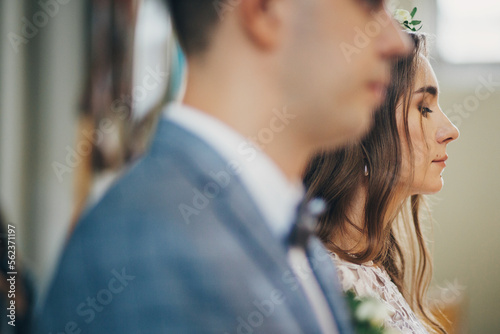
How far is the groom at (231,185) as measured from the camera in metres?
0.46

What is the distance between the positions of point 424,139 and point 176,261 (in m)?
0.55

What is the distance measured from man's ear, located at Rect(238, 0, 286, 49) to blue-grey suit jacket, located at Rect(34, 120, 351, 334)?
0.13m

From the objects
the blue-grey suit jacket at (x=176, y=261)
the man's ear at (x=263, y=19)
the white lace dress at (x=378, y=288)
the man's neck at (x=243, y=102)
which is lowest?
the white lace dress at (x=378, y=288)

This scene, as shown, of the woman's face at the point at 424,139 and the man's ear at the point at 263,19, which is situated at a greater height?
the man's ear at the point at 263,19

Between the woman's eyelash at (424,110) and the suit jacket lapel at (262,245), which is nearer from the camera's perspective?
the suit jacket lapel at (262,245)

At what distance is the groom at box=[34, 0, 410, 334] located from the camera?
463mm

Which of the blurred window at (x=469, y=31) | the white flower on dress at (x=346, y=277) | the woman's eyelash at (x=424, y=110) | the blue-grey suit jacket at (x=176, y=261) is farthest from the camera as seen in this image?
the blurred window at (x=469, y=31)

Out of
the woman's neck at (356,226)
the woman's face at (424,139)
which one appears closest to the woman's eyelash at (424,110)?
the woman's face at (424,139)

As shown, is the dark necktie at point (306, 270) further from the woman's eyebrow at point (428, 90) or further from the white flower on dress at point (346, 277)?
the woman's eyebrow at point (428, 90)

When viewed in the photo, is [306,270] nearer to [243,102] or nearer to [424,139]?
[243,102]

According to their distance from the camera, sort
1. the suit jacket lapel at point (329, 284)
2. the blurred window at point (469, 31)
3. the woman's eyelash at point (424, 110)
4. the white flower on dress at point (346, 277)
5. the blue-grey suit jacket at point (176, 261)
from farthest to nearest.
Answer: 1. the blurred window at point (469, 31)
2. the woman's eyelash at point (424, 110)
3. the white flower on dress at point (346, 277)
4. the suit jacket lapel at point (329, 284)
5. the blue-grey suit jacket at point (176, 261)

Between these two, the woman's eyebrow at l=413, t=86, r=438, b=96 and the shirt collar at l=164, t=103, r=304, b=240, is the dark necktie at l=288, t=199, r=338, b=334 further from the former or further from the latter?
the woman's eyebrow at l=413, t=86, r=438, b=96

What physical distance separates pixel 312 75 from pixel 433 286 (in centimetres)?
137

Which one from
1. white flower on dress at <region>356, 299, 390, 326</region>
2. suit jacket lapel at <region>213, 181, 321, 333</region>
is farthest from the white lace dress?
suit jacket lapel at <region>213, 181, 321, 333</region>
